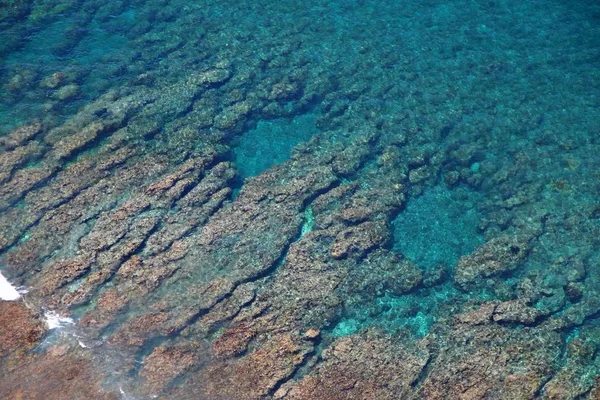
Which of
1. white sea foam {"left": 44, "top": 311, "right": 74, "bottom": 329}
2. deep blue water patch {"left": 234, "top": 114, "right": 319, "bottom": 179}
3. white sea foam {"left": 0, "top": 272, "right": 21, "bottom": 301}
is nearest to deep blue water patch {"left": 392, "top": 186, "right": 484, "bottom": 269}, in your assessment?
deep blue water patch {"left": 234, "top": 114, "right": 319, "bottom": 179}

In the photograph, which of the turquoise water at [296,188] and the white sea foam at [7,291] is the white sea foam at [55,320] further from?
the white sea foam at [7,291]

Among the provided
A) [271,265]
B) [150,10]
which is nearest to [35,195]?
[271,265]

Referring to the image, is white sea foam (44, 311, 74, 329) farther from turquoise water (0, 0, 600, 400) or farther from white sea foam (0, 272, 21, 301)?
white sea foam (0, 272, 21, 301)

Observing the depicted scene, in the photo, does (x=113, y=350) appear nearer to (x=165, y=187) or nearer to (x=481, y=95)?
(x=165, y=187)

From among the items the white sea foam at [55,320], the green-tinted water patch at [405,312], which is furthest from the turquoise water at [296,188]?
the white sea foam at [55,320]

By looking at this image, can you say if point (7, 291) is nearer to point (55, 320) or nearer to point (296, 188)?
point (55, 320)

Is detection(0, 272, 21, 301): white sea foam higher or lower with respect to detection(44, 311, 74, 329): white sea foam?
higher
